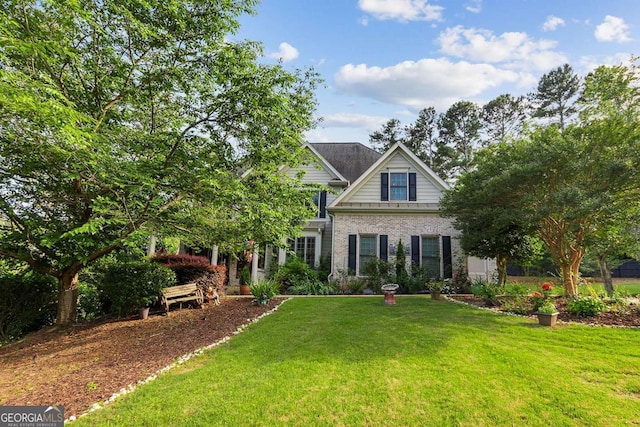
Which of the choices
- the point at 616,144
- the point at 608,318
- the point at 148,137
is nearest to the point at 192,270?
the point at 148,137

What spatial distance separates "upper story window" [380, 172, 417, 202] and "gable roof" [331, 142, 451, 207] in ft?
1.86

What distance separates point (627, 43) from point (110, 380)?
18057 millimetres

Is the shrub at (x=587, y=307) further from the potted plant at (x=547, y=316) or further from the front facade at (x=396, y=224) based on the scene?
A: the front facade at (x=396, y=224)

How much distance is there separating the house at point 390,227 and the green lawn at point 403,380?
7860 millimetres

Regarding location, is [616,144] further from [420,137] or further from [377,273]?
[420,137]

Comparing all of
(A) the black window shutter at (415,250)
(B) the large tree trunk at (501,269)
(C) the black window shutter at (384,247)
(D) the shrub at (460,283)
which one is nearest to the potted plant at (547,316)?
(B) the large tree trunk at (501,269)

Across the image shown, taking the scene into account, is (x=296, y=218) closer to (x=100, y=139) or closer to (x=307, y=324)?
(x=307, y=324)

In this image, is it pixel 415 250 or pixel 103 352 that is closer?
pixel 103 352

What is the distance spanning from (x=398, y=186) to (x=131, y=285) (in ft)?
40.9

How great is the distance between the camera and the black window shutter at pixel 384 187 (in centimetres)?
1619

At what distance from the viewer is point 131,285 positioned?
29.3 ft

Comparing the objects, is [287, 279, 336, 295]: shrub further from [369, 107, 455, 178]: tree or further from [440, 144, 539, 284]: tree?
[369, 107, 455, 178]: tree

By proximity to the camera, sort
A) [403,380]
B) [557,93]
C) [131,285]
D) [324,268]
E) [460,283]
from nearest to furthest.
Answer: [403,380]
[131,285]
[460,283]
[324,268]
[557,93]

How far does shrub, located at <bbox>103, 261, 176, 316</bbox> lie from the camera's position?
8930mm
